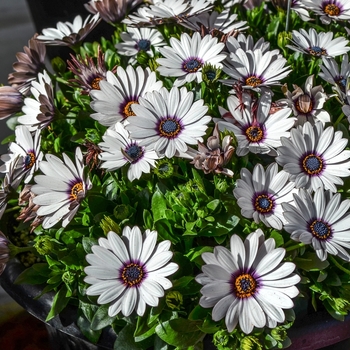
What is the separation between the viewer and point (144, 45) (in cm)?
98

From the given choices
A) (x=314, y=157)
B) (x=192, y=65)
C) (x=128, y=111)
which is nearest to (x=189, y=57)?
(x=192, y=65)

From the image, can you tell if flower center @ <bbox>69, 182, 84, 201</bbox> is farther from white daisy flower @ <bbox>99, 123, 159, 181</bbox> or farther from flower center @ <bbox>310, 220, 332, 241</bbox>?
flower center @ <bbox>310, 220, 332, 241</bbox>

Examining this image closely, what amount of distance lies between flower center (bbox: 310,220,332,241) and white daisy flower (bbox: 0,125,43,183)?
0.35 m

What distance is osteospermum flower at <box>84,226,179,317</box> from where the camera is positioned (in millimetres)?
671

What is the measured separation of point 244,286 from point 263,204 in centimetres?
10

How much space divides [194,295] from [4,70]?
1559mm

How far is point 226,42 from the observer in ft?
2.87

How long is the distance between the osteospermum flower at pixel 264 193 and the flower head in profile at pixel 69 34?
0.39 meters

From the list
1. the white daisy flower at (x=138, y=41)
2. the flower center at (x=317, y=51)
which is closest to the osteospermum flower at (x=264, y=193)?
the flower center at (x=317, y=51)

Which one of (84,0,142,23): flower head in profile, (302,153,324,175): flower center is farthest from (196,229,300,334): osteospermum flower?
(84,0,142,23): flower head in profile

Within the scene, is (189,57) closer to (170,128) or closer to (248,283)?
(170,128)

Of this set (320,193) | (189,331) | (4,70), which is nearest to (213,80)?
(320,193)

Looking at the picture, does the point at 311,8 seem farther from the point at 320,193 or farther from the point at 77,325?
the point at 77,325

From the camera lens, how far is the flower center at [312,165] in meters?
0.74
